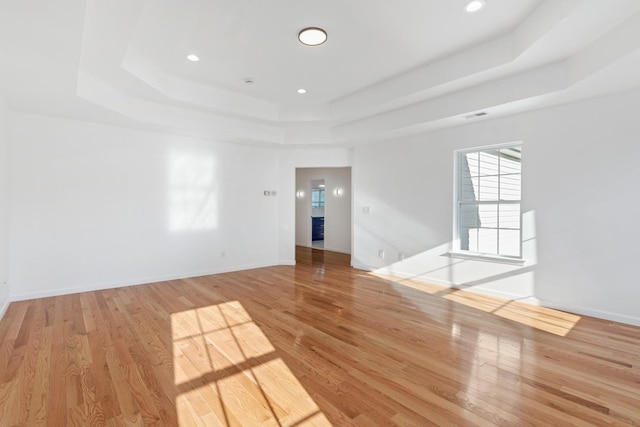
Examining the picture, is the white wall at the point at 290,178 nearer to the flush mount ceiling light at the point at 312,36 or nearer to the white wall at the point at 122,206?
the white wall at the point at 122,206

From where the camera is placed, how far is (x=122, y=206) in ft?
16.5

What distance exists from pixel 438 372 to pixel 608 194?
3.12 meters

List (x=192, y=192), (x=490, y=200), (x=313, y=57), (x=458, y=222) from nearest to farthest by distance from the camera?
(x=313, y=57) < (x=490, y=200) < (x=458, y=222) < (x=192, y=192)

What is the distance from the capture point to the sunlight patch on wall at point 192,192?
18.2 feet

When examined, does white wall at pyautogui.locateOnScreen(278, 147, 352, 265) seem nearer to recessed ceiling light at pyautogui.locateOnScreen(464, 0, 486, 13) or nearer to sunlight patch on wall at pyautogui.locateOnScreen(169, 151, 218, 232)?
sunlight patch on wall at pyautogui.locateOnScreen(169, 151, 218, 232)

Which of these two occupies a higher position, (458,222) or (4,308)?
(458,222)

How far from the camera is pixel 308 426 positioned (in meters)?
1.83

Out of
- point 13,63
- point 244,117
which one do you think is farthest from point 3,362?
point 244,117

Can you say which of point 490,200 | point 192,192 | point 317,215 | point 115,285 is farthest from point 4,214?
point 317,215

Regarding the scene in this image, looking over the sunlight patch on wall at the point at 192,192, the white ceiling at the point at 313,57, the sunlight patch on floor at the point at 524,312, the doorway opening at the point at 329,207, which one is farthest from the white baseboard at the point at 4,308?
the doorway opening at the point at 329,207

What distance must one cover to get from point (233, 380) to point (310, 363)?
635 mm

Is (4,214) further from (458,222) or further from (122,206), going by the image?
(458,222)

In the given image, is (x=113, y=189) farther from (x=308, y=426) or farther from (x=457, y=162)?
(x=457, y=162)

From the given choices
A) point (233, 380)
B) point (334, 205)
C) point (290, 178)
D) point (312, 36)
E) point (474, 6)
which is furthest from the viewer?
point (334, 205)
